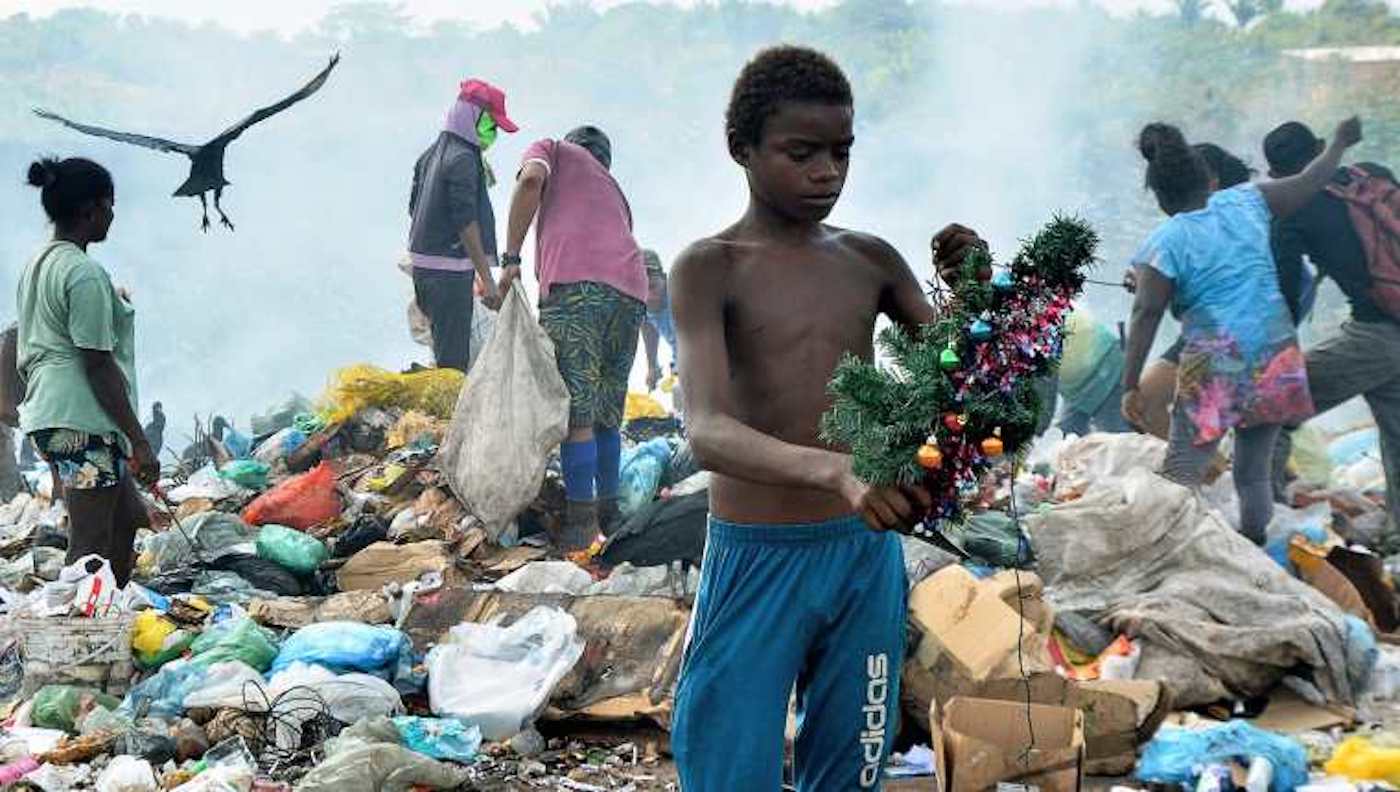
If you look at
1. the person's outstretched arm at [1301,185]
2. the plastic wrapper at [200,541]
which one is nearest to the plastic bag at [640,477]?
the plastic wrapper at [200,541]

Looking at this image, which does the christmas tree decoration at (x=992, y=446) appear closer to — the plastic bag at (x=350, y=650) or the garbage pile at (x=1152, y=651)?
the garbage pile at (x=1152, y=651)

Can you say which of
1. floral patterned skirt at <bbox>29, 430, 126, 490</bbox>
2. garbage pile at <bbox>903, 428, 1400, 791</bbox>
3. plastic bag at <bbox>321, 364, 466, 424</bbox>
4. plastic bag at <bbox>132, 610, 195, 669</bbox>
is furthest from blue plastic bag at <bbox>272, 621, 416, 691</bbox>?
plastic bag at <bbox>321, 364, 466, 424</bbox>

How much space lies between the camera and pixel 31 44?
81.0 feet

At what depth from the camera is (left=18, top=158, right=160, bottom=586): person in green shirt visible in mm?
4711

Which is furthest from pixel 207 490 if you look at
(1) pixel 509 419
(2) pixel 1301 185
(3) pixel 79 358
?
(2) pixel 1301 185

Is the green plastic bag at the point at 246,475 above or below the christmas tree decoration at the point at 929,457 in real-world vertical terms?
below

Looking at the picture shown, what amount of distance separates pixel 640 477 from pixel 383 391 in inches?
82.8

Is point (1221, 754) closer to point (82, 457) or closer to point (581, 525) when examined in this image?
point (581, 525)

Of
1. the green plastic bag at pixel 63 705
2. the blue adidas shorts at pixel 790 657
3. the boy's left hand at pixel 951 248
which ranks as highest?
the boy's left hand at pixel 951 248

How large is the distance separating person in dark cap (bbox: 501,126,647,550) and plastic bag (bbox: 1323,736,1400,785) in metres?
3.48

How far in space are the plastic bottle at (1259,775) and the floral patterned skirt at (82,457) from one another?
397cm

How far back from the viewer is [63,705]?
442 centimetres

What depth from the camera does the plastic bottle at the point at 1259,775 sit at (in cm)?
357

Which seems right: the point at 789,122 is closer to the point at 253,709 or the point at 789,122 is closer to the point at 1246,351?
the point at 253,709
